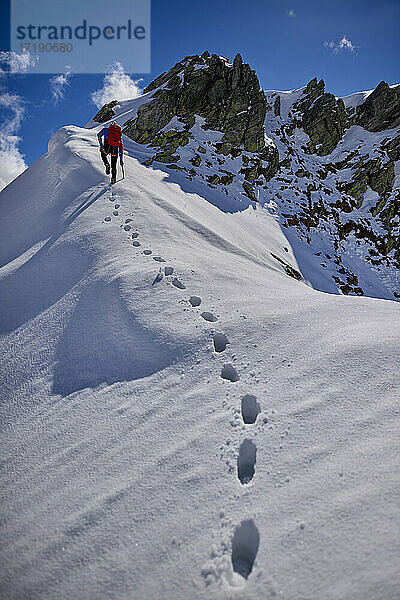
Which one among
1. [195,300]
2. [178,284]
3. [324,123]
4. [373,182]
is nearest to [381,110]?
[324,123]

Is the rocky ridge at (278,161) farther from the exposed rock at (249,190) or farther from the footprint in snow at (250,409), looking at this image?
the footprint in snow at (250,409)

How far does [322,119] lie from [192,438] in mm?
43682

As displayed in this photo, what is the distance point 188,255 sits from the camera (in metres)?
6.11

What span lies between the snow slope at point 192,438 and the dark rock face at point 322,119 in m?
36.5

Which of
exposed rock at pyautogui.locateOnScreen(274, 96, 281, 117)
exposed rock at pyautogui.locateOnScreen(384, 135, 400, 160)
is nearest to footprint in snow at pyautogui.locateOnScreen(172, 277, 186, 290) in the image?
exposed rock at pyautogui.locateOnScreen(384, 135, 400, 160)

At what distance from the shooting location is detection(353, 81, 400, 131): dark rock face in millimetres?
35219

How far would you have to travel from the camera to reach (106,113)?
28609 mm

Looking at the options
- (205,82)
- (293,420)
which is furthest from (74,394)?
(205,82)

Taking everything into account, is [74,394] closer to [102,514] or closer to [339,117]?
[102,514]

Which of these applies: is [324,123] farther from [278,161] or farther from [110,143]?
[110,143]

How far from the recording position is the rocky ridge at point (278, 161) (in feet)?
70.1

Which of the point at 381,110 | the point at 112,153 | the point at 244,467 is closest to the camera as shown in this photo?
the point at 244,467

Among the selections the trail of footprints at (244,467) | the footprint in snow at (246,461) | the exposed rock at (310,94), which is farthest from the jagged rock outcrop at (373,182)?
the footprint in snow at (246,461)

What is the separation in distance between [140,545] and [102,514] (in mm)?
391
